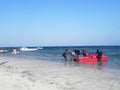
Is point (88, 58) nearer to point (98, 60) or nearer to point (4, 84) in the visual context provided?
point (98, 60)

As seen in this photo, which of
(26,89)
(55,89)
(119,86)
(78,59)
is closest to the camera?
(26,89)

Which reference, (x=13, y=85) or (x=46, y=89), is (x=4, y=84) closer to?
(x=13, y=85)

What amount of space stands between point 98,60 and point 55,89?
80.0 feet

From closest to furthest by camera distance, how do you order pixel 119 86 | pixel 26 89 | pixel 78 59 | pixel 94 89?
pixel 26 89
pixel 94 89
pixel 119 86
pixel 78 59

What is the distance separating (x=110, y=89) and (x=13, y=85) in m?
4.58

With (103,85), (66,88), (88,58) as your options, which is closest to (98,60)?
(88,58)

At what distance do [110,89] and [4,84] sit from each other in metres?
4.94

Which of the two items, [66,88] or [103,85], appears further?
[103,85]

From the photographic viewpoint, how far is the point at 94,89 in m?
12.6

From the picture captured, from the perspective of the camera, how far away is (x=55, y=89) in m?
11.4

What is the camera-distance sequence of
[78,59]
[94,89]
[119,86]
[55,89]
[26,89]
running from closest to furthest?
[26,89], [55,89], [94,89], [119,86], [78,59]

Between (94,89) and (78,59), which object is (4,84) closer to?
(94,89)

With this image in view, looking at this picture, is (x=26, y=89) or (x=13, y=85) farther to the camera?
(x=13, y=85)

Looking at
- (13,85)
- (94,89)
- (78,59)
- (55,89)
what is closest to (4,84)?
(13,85)
